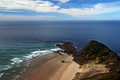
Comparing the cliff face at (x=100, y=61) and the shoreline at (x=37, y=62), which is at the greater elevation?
the cliff face at (x=100, y=61)

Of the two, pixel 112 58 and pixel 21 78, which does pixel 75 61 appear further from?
pixel 21 78

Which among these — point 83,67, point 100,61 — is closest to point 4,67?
point 83,67

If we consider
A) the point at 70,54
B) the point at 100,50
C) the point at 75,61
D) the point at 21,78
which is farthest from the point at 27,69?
the point at 100,50

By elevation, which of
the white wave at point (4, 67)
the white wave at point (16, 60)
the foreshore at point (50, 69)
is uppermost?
the white wave at point (16, 60)

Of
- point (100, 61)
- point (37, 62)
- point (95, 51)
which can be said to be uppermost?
point (95, 51)

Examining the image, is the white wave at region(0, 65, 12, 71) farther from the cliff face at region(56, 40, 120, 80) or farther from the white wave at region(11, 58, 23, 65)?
the cliff face at region(56, 40, 120, 80)

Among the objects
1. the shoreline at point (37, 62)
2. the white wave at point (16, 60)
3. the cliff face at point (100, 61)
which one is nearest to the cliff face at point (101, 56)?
the cliff face at point (100, 61)

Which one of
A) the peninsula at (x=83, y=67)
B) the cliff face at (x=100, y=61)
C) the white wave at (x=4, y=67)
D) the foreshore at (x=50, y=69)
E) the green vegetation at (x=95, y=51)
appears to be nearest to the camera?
the cliff face at (x=100, y=61)

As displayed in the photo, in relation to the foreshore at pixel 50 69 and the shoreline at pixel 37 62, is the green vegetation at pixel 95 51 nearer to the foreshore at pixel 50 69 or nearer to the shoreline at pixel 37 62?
the foreshore at pixel 50 69

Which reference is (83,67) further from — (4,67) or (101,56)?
(4,67)
